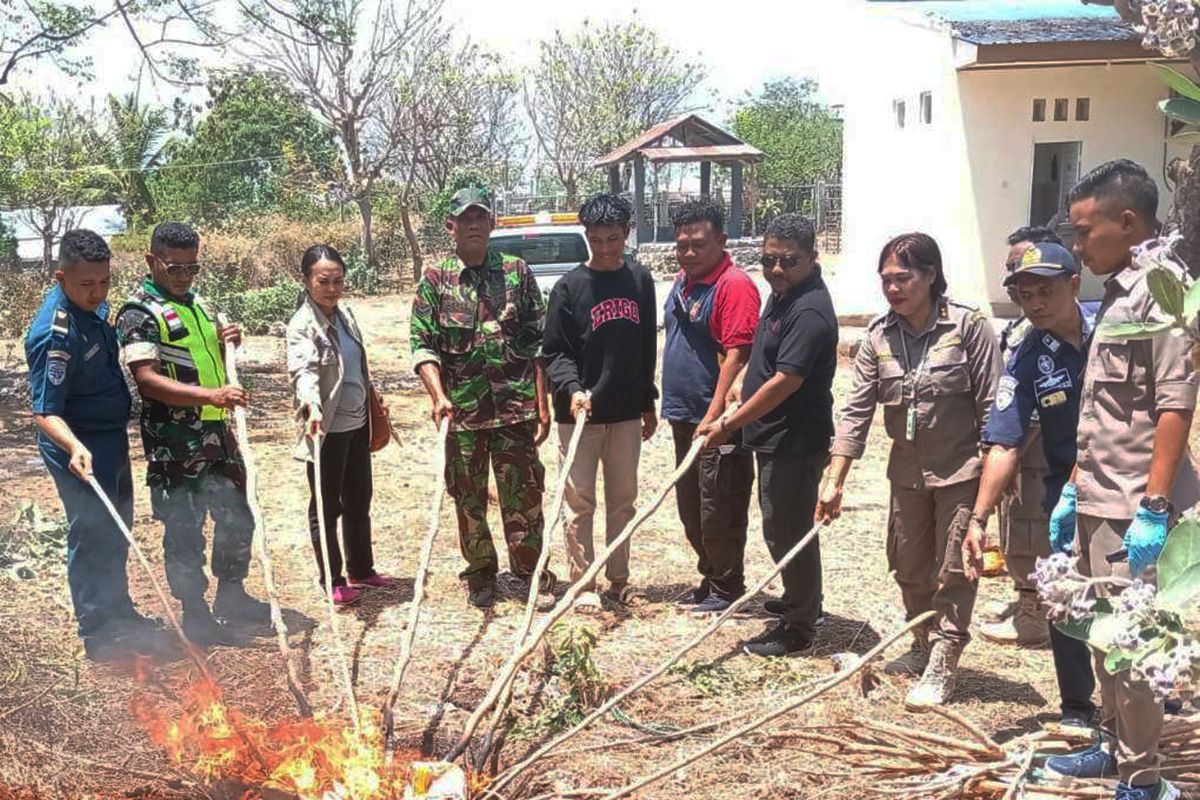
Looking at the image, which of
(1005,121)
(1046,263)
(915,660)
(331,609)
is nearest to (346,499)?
(331,609)

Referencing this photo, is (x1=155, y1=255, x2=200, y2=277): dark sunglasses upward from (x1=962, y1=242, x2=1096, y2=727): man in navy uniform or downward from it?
upward

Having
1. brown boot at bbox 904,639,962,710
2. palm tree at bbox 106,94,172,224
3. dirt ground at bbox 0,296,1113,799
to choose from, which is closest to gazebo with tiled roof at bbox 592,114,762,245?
palm tree at bbox 106,94,172,224

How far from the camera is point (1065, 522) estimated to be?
Answer: 10.3ft

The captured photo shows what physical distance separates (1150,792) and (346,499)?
3642 millimetres

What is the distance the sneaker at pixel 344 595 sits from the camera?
4.98m

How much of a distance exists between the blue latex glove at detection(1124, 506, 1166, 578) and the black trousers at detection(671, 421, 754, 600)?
2.10m

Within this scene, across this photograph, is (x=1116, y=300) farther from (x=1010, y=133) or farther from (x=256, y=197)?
(x=256, y=197)

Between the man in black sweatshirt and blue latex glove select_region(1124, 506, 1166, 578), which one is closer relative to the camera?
blue latex glove select_region(1124, 506, 1166, 578)

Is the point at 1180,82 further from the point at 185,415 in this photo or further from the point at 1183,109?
the point at 185,415

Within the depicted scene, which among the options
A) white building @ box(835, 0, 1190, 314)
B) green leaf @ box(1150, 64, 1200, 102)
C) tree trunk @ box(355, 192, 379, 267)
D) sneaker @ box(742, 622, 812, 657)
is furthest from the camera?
tree trunk @ box(355, 192, 379, 267)

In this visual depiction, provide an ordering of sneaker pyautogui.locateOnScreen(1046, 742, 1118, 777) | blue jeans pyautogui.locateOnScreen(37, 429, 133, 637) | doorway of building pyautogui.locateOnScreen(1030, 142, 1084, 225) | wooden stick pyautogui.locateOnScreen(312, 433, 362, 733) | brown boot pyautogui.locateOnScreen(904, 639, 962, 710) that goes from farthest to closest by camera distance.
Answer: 1. doorway of building pyautogui.locateOnScreen(1030, 142, 1084, 225)
2. blue jeans pyautogui.locateOnScreen(37, 429, 133, 637)
3. brown boot pyautogui.locateOnScreen(904, 639, 962, 710)
4. wooden stick pyautogui.locateOnScreen(312, 433, 362, 733)
5. sneaker pyautogui.locateOnScreen(1046, 742, 1118, 777)

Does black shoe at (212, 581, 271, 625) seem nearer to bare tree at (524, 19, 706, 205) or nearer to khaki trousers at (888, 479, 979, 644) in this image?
khaki trousers at (888, 479, 979, 644)

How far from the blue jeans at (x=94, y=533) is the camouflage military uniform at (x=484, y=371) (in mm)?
1409

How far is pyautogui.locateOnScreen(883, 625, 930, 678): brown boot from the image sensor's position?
414 centimetres
